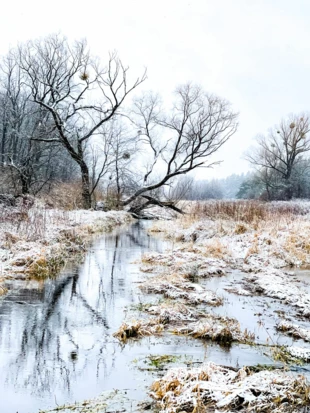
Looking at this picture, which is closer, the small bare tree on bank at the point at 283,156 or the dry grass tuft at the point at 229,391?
the dry grass tuft at the point at 229,391

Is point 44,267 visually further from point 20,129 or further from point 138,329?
point 20,129

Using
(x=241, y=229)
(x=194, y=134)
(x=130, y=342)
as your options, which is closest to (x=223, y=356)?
(x=130, y=342)

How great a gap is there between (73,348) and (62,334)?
0.46 metres

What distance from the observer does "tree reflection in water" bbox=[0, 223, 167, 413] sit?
3.51m

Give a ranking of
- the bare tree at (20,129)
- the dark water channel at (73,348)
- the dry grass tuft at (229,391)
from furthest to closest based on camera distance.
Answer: the bare tree at (20,129) < the dark water channel at (73,348) < the dry grass tuft at (229,391)

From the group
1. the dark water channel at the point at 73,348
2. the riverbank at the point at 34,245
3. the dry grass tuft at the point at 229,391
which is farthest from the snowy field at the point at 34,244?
the dry grass tuft at the point at 229,391

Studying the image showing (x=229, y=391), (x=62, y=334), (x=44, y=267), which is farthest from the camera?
(x=44, y=267)

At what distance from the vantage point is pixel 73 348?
14.2ft

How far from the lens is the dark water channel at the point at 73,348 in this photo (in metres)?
3.43

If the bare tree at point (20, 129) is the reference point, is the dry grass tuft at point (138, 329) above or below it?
below

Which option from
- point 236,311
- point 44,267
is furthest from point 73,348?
point 44,267

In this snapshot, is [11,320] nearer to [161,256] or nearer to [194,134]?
[161,256]

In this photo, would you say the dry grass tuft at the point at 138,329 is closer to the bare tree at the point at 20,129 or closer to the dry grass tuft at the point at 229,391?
the dry grass tuft at the point at 229,391

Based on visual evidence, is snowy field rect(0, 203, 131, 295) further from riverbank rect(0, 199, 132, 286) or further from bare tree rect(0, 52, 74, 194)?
bare tree rect(0, 52, 74, 194)
